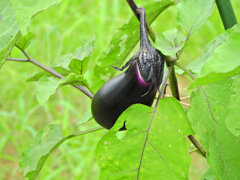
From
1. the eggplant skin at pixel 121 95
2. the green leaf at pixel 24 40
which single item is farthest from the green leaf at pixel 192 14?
the green leaf at pixel 24 40

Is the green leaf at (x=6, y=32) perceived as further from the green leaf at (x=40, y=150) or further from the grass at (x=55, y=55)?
the grass at (x=55, y=55)

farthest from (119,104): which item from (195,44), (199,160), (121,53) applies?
(195,44)

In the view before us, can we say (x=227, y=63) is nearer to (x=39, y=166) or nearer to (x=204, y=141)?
(x=204, y=141)

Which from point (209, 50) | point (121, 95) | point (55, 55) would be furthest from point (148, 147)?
point (55, 55)

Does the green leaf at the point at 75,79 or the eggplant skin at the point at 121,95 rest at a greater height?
the green leaf at the point at 75,79

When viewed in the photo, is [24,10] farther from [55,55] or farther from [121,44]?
[55,55]

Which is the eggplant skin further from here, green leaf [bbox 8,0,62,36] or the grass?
the grass

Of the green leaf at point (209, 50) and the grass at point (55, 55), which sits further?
the grass at point (55, 55)
